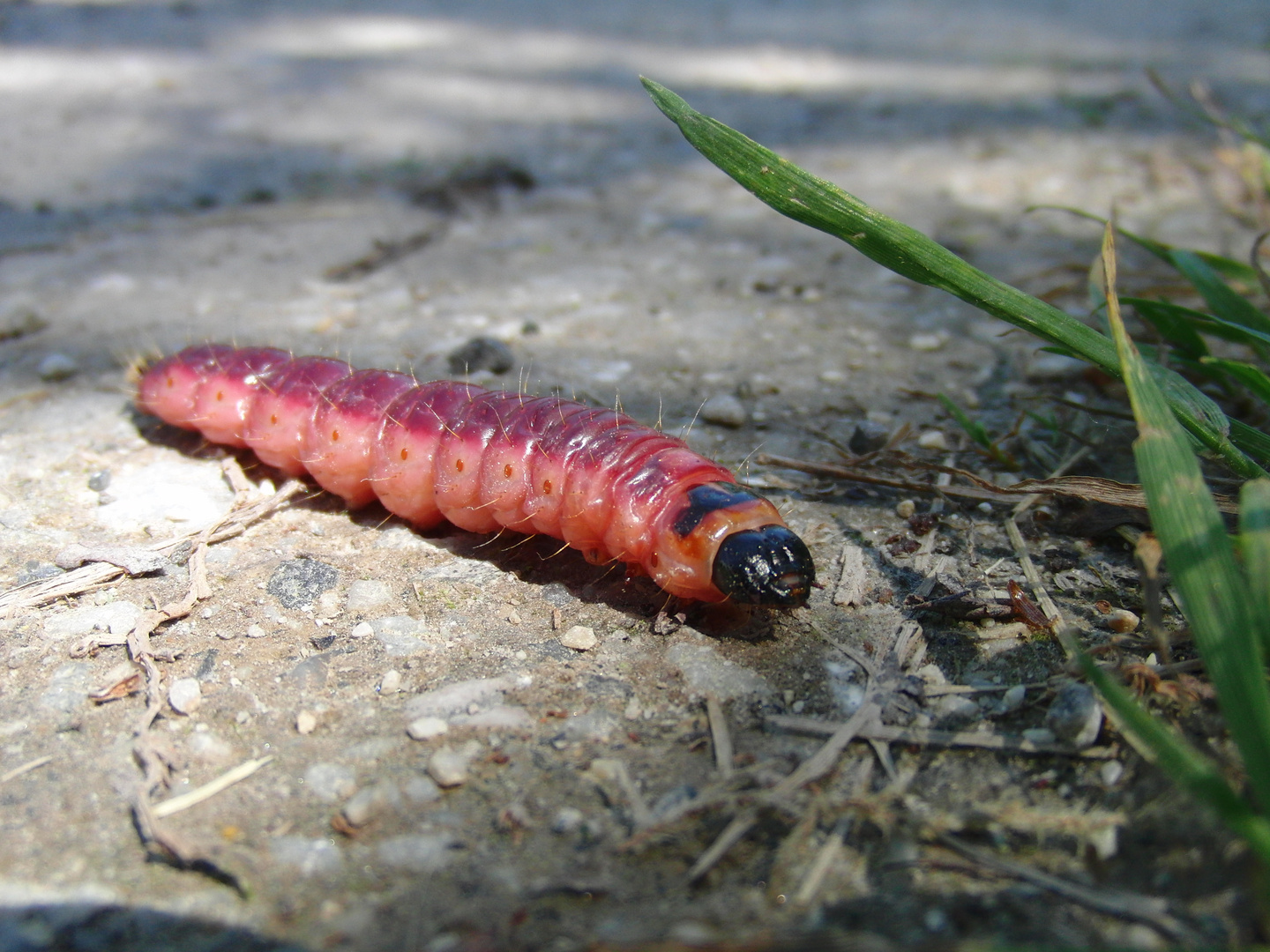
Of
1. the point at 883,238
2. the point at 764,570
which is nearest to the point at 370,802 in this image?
the point at 764,570

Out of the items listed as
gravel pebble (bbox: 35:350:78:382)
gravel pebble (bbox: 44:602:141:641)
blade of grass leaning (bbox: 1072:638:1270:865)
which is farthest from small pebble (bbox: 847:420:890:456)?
gravel pebble (bbox: 35:350:78:382)

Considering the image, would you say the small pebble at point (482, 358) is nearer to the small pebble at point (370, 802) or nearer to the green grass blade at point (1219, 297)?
the small pebble at point (370, 802)

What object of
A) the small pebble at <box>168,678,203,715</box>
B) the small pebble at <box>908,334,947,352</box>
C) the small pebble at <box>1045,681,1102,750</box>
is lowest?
the small pebble at <box>168,678,203,715</box>

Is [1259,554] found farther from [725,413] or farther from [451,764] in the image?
[725,413]

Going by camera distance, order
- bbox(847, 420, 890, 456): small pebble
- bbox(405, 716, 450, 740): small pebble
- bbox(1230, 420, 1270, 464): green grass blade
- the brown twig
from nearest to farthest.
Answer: the brown twig
bbox(405, 716, 450, 740): small pebble
bbox(1230, 420, 1270, 464): green grass blade
bbox(847, 420, 890, 456): small pebble

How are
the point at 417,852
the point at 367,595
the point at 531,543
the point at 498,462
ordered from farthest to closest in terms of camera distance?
the point at 531,543 < the point at 498,462 < the point at 367,595 < the point at 417,852

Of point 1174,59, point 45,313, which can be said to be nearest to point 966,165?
point 1174,59

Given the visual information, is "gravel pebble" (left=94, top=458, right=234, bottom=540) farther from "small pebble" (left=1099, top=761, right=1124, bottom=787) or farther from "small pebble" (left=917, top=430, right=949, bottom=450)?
"small pebble" (left=1099, top=761, right=1124, bottom=787)

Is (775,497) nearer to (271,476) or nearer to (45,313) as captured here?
(271,476)
